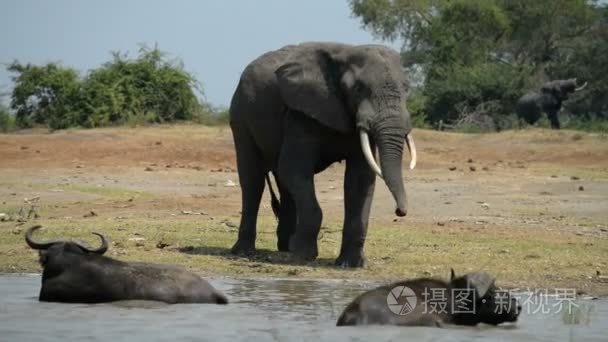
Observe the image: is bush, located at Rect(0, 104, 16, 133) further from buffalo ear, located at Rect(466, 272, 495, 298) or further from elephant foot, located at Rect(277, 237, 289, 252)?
buffalo ear, located at Rect(466, 272, 495, 298)

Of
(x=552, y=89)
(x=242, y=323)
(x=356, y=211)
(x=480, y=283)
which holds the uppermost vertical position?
(x=552, y=89)

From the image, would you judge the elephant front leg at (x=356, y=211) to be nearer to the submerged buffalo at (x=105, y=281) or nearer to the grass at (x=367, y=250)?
the grass at (x=367, y=250)

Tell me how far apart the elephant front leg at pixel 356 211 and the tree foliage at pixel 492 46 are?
21950 mm

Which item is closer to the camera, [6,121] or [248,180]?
[248,180]

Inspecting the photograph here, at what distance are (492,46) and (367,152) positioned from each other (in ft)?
99.9

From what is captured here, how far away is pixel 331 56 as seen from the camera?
13.4 meters

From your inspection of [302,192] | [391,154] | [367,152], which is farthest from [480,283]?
[302,192]

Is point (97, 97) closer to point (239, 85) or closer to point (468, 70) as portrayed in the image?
point (468, 70)

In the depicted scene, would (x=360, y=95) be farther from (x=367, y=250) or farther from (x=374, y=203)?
(x=374, y=203)

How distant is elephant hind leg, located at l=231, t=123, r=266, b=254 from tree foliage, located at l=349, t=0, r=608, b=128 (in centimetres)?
2084

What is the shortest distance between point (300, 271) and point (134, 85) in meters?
17.5

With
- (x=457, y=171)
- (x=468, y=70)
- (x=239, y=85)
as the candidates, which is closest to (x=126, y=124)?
(x=457, y=171)

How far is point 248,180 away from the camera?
46.8 feet

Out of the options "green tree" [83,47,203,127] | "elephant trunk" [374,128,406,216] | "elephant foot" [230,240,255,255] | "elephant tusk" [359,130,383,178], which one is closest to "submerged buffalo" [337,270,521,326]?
"elephant trunk" [374,128,406,216]
